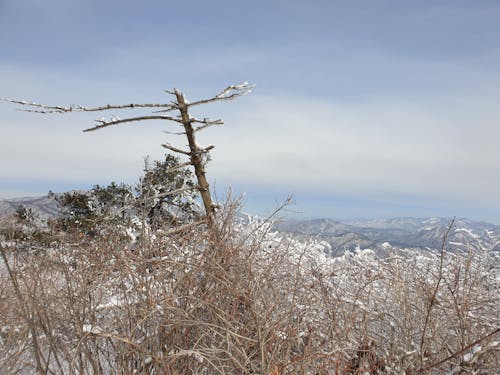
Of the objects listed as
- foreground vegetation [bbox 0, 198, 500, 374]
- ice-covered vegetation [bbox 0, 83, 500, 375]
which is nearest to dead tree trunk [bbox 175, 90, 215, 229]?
ice-covered vegetation [bbox 0, 83, 500, 375]

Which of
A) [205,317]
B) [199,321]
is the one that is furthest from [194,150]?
[199,321]

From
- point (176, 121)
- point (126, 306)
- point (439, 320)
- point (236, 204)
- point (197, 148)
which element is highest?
point (176, 121)

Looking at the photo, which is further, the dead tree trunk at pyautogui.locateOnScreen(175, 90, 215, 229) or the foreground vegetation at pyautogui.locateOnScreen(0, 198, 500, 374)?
the dead tree trunk at pyautogui.locateOnScreen(175, 90, 215, 229)

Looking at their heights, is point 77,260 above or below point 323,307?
above

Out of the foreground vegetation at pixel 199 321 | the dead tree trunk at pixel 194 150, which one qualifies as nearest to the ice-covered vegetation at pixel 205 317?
the foreground vegetation at pixel 199 321

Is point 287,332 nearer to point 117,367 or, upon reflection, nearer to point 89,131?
point 117,367

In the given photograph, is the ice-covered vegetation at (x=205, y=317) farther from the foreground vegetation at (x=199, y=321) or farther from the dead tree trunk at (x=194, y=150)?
the dead tree trunk at (x=194, y=150)

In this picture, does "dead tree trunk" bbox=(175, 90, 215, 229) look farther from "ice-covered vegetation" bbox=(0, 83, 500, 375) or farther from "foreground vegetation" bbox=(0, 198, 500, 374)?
"foreground vegetation" bbox=(0, 198, 500, 374)

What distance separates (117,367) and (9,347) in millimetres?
1869

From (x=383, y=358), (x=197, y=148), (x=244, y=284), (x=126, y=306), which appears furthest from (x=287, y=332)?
(x=197, y=148)

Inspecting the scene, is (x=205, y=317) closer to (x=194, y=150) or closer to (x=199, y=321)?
(x=199, y=321)

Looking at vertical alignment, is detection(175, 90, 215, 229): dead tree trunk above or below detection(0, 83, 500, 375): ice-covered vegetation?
above

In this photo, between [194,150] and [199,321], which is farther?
[194,150]

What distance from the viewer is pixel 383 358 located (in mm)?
5184
